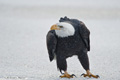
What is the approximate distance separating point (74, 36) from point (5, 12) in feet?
39.5

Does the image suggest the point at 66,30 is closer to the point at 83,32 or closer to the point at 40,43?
the point at 83,32

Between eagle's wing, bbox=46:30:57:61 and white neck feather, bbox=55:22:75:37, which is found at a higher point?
white neck feather, bbox=55:22:75:37

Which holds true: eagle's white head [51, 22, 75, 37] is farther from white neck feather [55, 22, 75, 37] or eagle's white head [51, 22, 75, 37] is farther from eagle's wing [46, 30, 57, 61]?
eagle's wing [46, 30, 57, 61]

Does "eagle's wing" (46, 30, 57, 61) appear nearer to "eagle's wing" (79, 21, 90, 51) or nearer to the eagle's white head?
the eagle's white head

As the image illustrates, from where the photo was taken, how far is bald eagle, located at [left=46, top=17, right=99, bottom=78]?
16.8 ft

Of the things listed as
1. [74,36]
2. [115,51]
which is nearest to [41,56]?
[115,51]

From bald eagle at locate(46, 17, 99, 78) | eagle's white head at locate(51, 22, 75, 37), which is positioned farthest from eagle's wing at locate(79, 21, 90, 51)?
eagle's white head at locate(51, 22, 75, 37)

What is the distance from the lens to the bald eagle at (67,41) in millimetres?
5121

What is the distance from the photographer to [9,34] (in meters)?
11.3

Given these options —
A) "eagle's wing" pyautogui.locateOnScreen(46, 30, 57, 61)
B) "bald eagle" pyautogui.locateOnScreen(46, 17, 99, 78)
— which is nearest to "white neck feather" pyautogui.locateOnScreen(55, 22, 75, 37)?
"bald eagle" pyautogui.locateOnScreen(46, 17, 99, 78)

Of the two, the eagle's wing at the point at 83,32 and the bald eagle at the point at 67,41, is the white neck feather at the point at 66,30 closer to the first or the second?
the bald eagle at the point at 67,41

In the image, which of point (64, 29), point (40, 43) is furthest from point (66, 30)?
point (40, 43)

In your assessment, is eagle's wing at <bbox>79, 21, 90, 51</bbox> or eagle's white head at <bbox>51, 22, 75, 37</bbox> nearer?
eagle's white head at <bbox>51, 22, 75, 37</bbox>

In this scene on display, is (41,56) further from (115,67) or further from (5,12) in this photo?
(5,12)
